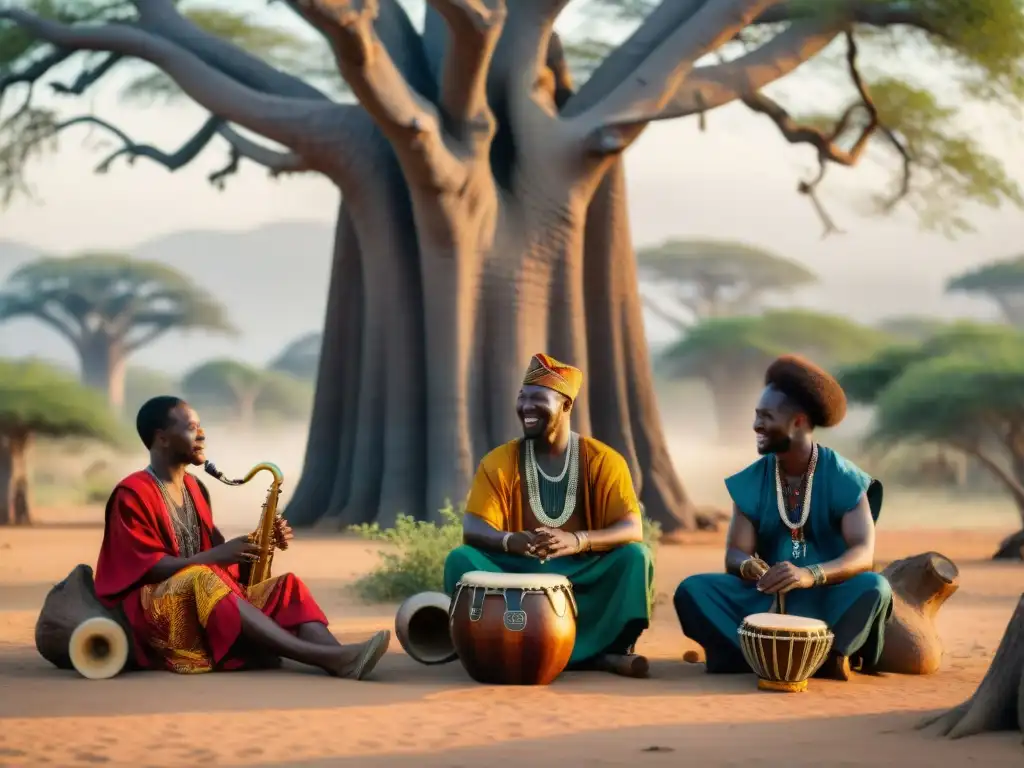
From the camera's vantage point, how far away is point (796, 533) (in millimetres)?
7129

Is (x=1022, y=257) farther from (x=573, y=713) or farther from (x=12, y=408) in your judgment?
(x=573, y=713)

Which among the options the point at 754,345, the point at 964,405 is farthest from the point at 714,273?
the point at 964,405

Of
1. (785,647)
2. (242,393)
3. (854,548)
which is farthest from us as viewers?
(242,393)

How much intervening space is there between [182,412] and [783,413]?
2.65 metres

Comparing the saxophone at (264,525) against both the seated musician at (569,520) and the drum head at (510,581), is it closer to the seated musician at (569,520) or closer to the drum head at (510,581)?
the seated musician at (569,520)

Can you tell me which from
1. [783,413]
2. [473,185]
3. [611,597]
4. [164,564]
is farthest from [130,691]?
[473,185]

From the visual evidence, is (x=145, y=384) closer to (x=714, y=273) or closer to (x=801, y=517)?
(x=714, y=273)

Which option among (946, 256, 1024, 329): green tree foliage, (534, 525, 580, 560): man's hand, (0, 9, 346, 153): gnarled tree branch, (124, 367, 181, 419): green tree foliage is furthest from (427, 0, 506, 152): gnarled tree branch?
(124, 367, 181, 419): green tree foliage

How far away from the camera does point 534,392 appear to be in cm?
716

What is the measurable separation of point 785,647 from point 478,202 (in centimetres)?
842

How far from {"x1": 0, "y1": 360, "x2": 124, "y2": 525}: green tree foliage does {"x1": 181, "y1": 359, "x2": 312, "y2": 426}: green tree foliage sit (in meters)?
23.5

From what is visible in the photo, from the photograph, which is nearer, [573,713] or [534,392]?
[573,713]

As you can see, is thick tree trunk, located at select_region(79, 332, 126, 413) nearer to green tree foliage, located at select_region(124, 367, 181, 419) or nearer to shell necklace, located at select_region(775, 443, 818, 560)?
green tree foliage, located at select_region(124, 367, 181, 419)

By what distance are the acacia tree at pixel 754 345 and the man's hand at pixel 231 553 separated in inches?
1252
